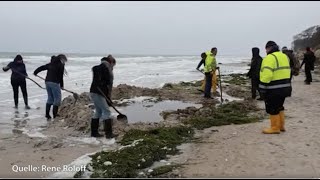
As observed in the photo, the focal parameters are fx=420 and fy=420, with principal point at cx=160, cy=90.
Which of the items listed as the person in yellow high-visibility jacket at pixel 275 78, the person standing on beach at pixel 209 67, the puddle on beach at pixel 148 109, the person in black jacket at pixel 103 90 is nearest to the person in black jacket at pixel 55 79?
the puddle on beach at pixel 148 109

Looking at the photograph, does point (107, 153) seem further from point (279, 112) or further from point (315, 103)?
point (315, 103)

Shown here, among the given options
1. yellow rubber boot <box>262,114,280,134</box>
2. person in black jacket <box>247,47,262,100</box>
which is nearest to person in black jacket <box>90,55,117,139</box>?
yellow rubber boot <box>262,114,280,134</box>

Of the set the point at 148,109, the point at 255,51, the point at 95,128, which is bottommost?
the point at 148,109

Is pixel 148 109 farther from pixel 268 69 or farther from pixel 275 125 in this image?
pixel 268 69

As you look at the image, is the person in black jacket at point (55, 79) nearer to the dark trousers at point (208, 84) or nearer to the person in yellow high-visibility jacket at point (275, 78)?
the dark trousers at point (208, 84)

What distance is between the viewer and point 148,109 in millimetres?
12234

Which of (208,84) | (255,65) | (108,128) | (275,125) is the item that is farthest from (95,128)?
(255,65)

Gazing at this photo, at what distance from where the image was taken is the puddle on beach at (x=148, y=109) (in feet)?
35.3

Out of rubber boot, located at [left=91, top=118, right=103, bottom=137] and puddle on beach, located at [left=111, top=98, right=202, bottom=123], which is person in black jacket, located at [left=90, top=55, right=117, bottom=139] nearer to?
rubber boot, located at [left=91, top=118, right=103, bottom=137]

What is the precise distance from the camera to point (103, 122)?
29.6ft

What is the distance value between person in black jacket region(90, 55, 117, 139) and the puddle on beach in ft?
5.90

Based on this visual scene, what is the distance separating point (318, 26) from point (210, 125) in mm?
54194

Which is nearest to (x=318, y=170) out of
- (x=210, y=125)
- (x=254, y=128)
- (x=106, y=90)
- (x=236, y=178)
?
(x=236, y=178)

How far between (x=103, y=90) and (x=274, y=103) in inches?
133
